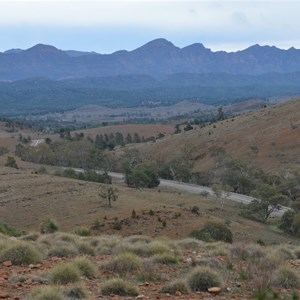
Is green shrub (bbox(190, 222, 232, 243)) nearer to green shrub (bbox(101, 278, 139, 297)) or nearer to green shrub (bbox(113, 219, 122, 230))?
green shrub (bbox(113, 219, 122, 230))

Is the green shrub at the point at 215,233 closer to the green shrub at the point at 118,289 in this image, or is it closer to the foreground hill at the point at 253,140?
the green shrub at the point at 118,289

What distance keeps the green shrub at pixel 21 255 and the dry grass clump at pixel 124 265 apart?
174cm

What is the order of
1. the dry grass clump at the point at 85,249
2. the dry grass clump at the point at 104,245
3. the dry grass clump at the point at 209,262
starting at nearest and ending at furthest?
the dry grass clump at the point at 209,262, the dry grass clump at the point at 85,249, the dry grass clump at the point at 104,245

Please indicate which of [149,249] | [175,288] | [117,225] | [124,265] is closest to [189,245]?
[149,249]

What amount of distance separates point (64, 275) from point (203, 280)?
270 cm

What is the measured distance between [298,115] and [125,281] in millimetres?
97059

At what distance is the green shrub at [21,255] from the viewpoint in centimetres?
1218

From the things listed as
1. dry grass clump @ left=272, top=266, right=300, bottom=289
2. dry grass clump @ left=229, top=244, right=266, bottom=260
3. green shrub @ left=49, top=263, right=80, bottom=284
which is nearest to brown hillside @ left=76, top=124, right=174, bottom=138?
dry grass clump @ left=229, top=244, right=266, bottom=260

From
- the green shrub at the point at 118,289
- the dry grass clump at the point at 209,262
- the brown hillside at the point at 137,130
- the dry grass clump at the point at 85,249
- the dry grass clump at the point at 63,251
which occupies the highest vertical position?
the green shrub at the point at 118,289

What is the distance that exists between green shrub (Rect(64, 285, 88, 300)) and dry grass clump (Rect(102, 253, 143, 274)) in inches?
82.8

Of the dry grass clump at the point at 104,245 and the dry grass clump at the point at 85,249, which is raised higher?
the dry grass clump at the point at 85,249

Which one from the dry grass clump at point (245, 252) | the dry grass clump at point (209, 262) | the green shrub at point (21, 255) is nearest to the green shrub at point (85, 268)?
the green shrub at point (21, 255)

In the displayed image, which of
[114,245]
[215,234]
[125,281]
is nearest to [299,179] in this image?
[215,234]

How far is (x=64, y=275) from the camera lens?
10336 mm
